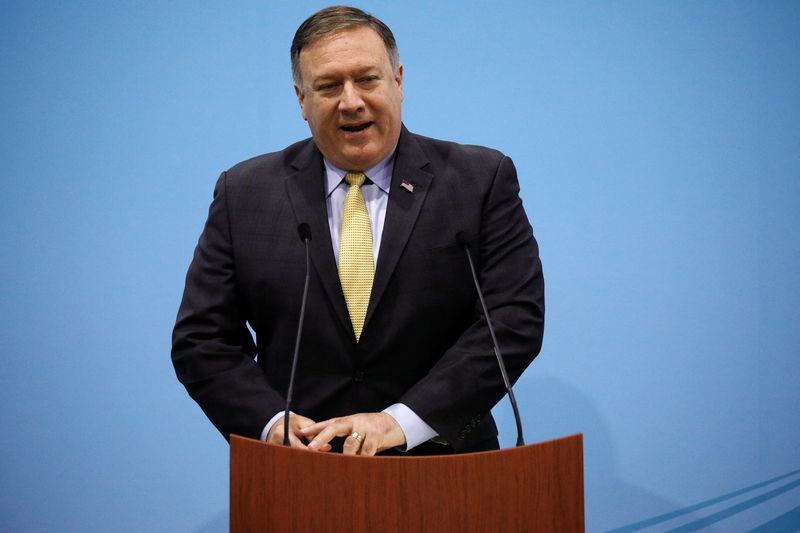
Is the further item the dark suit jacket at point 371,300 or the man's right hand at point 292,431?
the dark suit jacket at point 371,300

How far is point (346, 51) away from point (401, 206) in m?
0.33

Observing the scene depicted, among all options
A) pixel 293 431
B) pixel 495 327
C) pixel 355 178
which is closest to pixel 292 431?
pixel 293 431

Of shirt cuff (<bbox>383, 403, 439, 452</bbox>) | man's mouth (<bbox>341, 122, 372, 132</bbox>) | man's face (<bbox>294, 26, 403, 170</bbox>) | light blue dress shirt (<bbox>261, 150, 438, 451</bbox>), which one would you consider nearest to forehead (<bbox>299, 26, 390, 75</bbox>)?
man's face (<bbox>294, 26, 403, 170</bbox>)

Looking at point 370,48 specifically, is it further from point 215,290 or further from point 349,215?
point 215,290

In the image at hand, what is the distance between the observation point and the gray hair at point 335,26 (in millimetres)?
1308

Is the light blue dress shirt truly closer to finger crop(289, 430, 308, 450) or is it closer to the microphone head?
the microphone head

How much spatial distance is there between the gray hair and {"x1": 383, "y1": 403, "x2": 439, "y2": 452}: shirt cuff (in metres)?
0.70

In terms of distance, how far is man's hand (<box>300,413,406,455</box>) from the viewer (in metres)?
1.08

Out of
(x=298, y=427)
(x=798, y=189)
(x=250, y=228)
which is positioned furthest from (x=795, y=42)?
(x=298, y=427)

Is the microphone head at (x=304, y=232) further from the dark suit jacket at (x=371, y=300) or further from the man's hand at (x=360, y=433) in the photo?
the man's hand at (x=360, y=433)

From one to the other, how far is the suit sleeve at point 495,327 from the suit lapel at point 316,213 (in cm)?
22

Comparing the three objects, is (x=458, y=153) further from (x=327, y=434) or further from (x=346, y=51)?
(x=327, y=434)

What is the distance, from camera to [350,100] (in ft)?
4.22

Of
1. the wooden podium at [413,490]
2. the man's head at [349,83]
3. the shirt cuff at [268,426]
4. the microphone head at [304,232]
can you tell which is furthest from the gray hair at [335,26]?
the wooden podium at [413,490]
